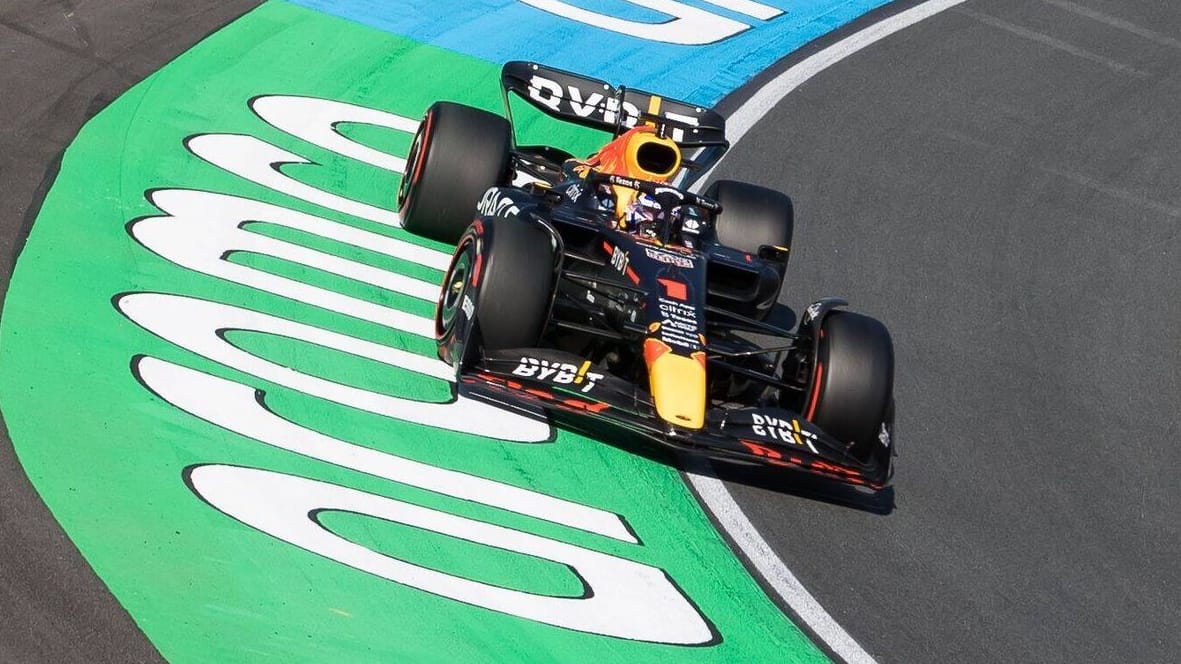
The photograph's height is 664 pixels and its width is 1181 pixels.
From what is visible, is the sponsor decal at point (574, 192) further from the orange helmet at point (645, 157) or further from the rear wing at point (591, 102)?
the rear wing at point (591, 102)

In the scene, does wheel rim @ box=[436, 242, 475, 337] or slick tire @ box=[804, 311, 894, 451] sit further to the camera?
wheel rim @ box=[436, 242, 475, 337]

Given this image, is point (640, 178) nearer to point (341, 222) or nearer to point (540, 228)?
point (540, 228)

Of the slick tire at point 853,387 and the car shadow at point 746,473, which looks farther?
the car shadow at point 746,473

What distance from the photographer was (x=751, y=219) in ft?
32.4

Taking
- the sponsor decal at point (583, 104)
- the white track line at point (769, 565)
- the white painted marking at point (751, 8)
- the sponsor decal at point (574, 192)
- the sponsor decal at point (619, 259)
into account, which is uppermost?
the white painted marking at point (751, 8)

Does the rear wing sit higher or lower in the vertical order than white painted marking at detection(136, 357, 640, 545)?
higher

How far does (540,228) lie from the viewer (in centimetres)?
854

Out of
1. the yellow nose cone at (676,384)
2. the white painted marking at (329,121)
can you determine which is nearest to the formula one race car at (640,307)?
the yellow nose cone at (676,384)

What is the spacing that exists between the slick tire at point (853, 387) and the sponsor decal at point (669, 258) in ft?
3.26

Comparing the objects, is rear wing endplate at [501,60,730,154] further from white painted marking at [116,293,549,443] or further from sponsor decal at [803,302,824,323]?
white painted marking at [116,293,549,443]

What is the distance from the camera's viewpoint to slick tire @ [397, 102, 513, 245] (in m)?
9.77

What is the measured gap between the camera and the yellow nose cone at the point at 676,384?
741 centimetres

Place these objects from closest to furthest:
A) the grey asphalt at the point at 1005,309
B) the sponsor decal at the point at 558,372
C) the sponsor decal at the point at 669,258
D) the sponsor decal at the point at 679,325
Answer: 1. the sponsor decal at the point at 558,372
2. the grey asphalt at the point at 1005,309
3. the sponsor decal at the point at 679,325
4. the sponsor decal at the point at 669,258

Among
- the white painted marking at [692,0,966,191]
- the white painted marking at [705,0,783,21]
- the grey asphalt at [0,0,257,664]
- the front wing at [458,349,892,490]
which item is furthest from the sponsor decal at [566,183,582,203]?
the white painted marking at [705,0,783,21]
